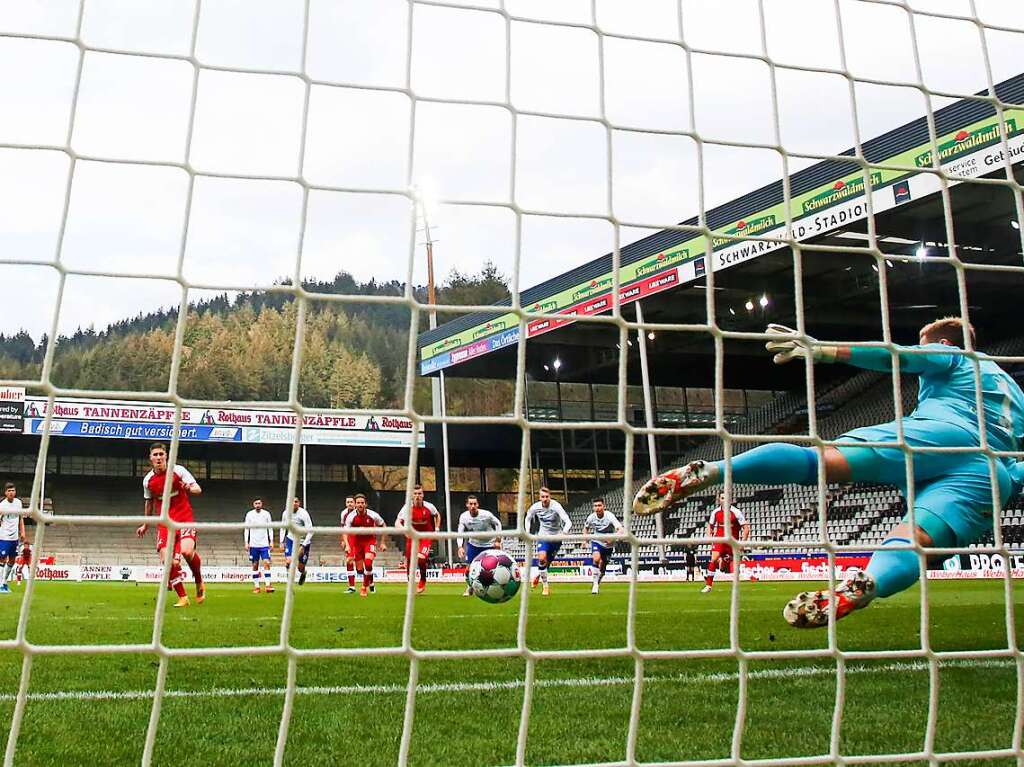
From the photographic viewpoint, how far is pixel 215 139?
2.87 m

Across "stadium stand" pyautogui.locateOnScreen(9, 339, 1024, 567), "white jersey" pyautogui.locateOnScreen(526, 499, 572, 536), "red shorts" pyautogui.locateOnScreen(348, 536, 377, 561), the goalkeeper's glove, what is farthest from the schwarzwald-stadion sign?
the goalkeeper's glove

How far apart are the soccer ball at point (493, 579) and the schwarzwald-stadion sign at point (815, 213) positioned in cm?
264

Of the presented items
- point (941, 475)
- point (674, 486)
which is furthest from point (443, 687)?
point (941, 475)

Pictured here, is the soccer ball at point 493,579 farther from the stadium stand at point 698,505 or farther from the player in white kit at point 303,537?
the stadium stand at point 698,505

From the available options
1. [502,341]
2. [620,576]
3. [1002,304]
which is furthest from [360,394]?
[1002,304]

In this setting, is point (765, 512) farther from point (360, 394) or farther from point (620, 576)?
point (360, 394)

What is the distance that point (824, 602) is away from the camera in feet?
11.4

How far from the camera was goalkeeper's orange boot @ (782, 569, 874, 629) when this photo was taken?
3449mm

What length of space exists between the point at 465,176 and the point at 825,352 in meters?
1.52

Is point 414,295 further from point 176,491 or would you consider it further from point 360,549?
point 360,549

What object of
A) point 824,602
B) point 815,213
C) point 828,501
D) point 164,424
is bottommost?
point 824,602

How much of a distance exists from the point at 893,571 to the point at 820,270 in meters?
15.7

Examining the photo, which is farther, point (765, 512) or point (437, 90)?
point (765, 512)

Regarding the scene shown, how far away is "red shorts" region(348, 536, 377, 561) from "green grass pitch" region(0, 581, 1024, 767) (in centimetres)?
552
